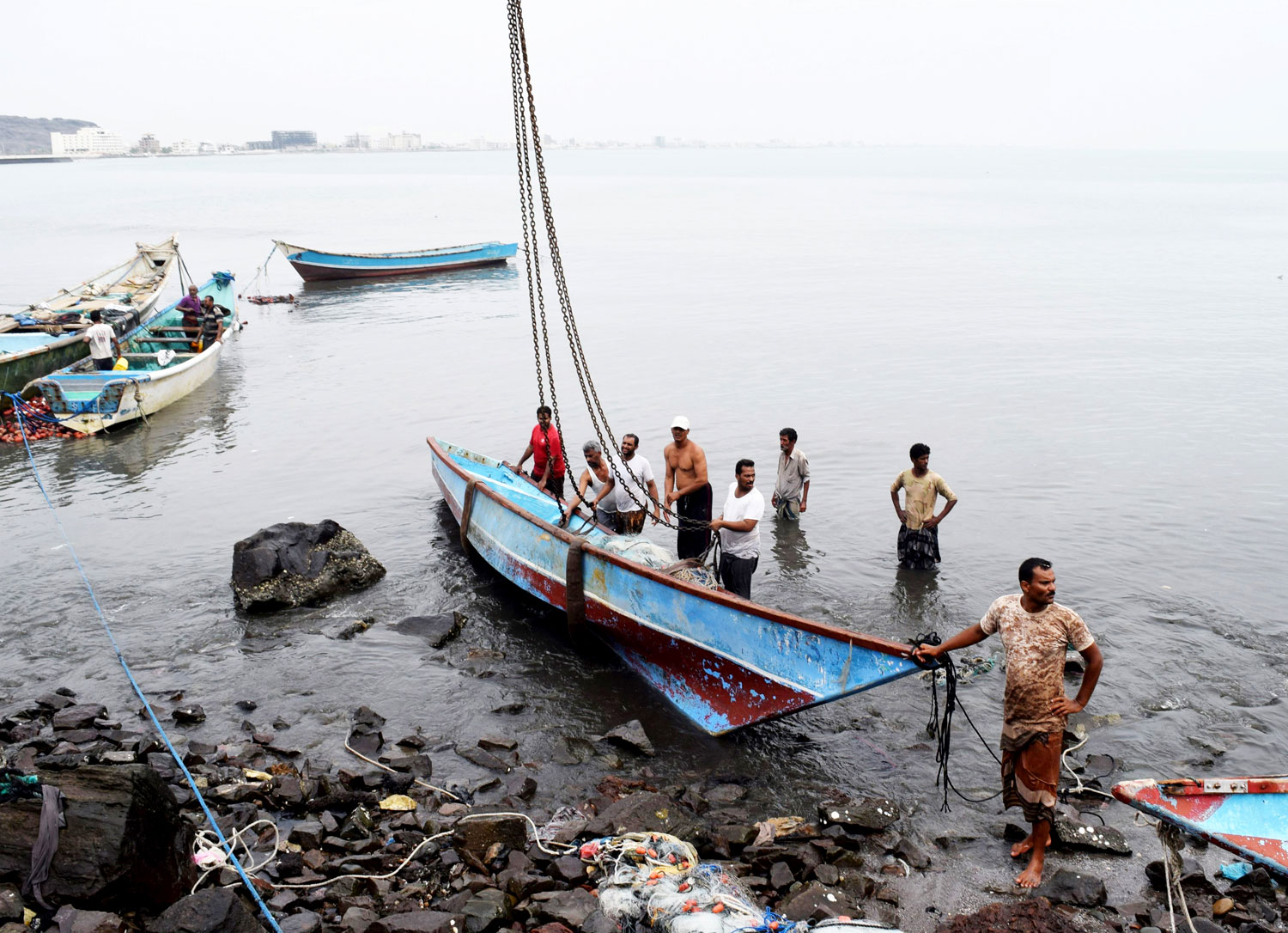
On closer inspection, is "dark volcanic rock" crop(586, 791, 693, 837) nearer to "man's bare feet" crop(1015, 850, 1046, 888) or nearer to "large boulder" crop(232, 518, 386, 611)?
"man's bare feet" crop(1015, 850, 1046, 888)

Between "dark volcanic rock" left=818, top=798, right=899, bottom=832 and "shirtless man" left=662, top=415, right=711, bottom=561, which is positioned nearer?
"dark volcanic rock" left=818, top=798, right=899, bottom=832

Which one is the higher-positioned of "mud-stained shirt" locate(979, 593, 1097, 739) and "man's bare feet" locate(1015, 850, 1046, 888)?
"mud-stained shirt" locate(979, 593, 1097, 739)

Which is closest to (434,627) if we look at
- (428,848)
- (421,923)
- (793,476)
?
(428,848)

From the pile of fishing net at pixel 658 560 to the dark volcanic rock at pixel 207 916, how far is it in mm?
4476

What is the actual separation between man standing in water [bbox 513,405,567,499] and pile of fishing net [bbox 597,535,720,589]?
193 centimetres

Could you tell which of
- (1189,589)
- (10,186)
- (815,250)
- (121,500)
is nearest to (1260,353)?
(1189,589)

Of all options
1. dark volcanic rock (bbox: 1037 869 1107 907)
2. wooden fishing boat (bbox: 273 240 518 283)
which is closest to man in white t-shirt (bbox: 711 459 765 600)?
dark volcanic rock (bbox: 1037 869 1107 907)

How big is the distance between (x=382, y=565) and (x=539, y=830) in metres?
6.54

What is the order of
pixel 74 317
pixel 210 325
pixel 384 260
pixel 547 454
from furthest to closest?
pixel 384 260
pixel 74 317
pixel 210 325
pixel 547 454

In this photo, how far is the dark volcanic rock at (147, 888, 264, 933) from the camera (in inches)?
200

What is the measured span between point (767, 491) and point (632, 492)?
5.00 metres

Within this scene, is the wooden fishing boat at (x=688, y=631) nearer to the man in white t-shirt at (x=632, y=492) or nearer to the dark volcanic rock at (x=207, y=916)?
the man in white t-shirt at (x=632, y=492)

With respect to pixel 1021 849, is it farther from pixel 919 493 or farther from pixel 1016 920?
pixel 919 493

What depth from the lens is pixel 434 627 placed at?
10922mm
